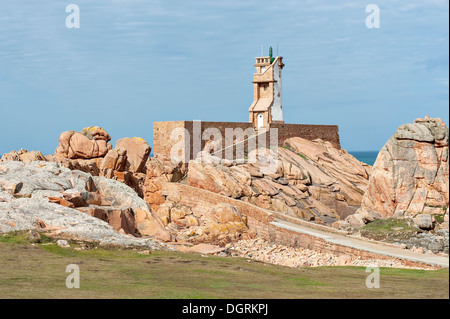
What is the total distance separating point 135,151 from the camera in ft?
149

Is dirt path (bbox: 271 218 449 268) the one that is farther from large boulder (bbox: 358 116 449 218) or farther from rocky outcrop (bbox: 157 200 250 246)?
large boulder (bbox: 358 116 449 218)

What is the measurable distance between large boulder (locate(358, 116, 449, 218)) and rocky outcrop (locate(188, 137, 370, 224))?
346 inches

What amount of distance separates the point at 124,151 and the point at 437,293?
31.5 metres

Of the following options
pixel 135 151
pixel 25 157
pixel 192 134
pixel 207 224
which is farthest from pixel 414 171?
pixel 25 157

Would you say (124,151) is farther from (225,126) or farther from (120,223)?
(120,223)

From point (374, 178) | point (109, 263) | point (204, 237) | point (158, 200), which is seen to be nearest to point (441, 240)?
point (374, 178)

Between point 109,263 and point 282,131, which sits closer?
point 109,263

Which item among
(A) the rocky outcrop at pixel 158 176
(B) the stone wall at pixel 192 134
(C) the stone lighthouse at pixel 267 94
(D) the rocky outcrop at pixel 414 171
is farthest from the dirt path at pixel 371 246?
(C) the stone lighthouse at pixel 267 94

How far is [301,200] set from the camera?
38.4 metres

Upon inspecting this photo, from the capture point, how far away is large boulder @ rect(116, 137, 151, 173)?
148 ft

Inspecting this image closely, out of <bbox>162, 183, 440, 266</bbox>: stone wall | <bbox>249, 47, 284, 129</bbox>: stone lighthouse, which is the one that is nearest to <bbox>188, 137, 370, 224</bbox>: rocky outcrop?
<bbox>162, 183, 440, 266</bbox>: stone wall

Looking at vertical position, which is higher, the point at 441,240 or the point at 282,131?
the point at 282,131

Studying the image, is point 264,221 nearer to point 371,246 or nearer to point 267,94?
point 371,246

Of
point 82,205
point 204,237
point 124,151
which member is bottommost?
point 204,237
